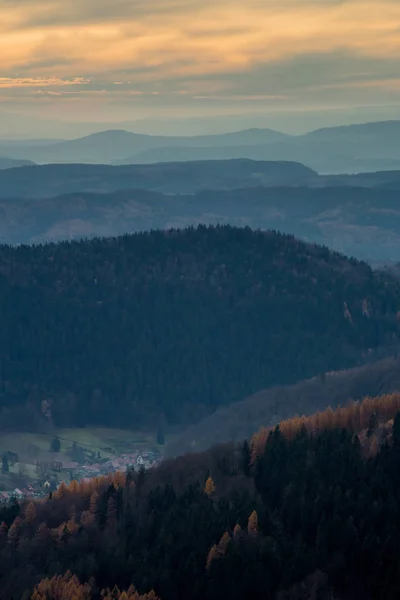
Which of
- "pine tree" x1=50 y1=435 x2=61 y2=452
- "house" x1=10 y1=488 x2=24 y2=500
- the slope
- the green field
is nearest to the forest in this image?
"house" x1=10 y1=488 x2=24 y2=500

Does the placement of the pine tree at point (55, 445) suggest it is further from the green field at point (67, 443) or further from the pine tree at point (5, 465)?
the pine tree at point (5, 465)

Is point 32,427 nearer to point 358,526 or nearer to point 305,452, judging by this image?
point 305,452

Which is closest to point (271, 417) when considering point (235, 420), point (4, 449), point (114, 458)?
point (235, 420)

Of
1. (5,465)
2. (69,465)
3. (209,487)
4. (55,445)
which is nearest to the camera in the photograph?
(209,487)

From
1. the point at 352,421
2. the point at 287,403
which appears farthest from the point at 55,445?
the point at 352,421

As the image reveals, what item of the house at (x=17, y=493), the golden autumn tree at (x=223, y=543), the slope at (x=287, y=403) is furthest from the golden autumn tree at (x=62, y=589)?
the slope at (x=287, y=403)

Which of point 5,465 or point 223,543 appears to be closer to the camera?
point 223,543

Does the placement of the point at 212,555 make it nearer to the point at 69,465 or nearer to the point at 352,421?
the point at 352,421
